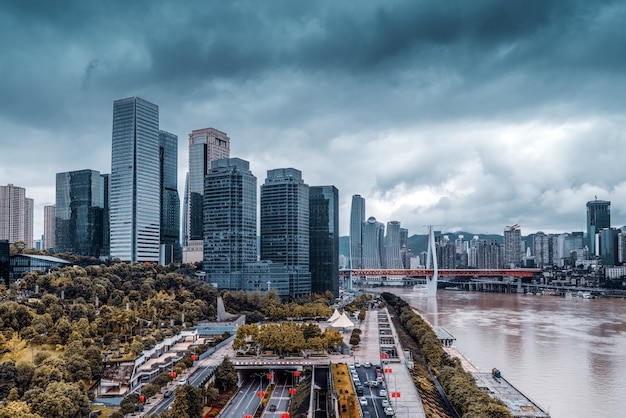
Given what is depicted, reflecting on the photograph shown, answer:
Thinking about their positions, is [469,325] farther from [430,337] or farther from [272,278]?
[272,278]

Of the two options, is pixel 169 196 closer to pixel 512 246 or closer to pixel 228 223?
pixel 228 223

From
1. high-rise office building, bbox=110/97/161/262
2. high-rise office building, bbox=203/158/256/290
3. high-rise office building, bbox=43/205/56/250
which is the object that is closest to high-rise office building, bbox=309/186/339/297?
high-rise office building, bbox=203/158/256/290

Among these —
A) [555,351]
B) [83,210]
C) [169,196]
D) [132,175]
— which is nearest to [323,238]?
[132,175]

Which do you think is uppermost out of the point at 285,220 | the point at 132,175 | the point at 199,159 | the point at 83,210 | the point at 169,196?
the point at 199,159

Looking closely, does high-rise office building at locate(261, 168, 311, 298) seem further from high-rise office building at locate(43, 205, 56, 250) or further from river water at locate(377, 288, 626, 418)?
high-rise office building at locate(43, 205, 56, 250)

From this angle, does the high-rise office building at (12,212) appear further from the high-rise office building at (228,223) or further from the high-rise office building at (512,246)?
the high-rise office building at (512,246)

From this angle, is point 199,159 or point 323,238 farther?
point 199,159
